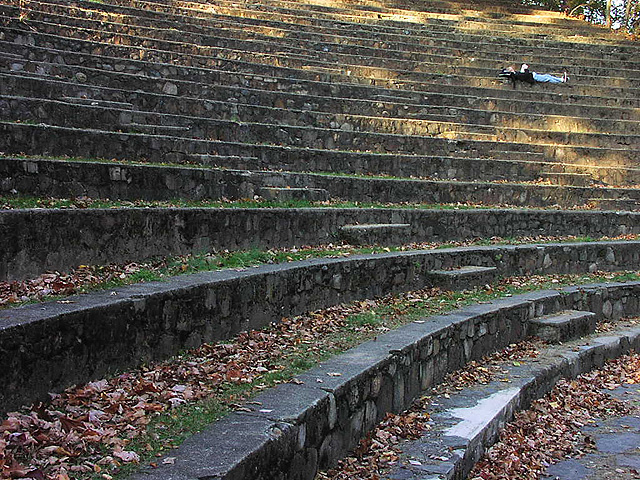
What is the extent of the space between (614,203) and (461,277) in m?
7.80

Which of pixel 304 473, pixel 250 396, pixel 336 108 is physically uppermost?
pixel 336 108

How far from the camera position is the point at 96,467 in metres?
3.48

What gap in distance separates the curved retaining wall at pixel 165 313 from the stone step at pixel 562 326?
163cm

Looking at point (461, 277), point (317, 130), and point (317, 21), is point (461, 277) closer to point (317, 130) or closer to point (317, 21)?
point (317, 130)

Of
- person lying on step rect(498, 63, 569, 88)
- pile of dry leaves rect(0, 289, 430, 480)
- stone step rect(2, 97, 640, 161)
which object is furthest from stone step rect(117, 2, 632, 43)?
pile of dry leaves rect(0, 289, 430, 480)

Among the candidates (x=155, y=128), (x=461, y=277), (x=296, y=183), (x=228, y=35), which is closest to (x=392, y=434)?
(x=461, y=277)

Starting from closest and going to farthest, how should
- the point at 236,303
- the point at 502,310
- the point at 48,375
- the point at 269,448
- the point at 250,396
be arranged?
the point at 269,448 → the point at 48,375 → the point at 250,396 → the point at 236,303 → the point at 502,310

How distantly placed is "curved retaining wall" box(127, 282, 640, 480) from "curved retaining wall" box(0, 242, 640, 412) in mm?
1101

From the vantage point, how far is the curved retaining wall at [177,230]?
19.6ft

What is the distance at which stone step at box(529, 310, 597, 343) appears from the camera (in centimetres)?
969

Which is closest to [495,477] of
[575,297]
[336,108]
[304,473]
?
[304,473]

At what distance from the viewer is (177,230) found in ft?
25.2

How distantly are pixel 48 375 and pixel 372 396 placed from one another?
99.4 inches

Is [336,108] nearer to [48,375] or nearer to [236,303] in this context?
[236,303]
